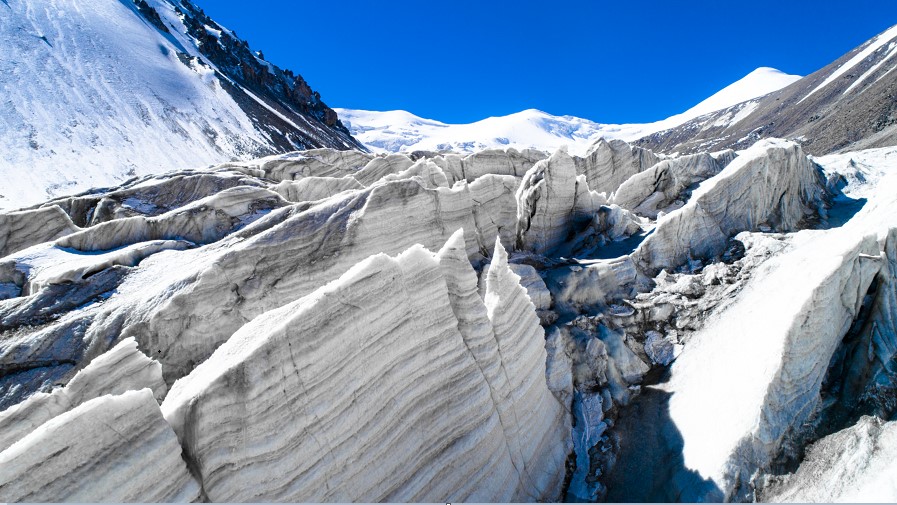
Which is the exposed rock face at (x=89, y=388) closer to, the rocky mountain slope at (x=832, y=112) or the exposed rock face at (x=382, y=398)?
the exposed rock face at (x=382, y=398)

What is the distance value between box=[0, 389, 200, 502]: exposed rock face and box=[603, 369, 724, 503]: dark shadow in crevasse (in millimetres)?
9940

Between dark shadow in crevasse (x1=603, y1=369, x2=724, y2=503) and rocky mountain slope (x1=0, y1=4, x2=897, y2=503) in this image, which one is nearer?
rocky mountain slope (x1=0, y1=4, x2=897, y2=503)

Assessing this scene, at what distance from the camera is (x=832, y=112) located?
4173 inches

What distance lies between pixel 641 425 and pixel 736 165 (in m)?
16.5

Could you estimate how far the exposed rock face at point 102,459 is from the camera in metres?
5.66

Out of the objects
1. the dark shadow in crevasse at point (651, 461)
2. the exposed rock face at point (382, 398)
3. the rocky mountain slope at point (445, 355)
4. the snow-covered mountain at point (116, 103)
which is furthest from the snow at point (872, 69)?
the exposed rock face at point (382, 398)

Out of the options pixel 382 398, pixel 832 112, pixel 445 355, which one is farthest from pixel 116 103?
pixel 832 112

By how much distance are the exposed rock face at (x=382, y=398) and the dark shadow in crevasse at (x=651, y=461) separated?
1662mm

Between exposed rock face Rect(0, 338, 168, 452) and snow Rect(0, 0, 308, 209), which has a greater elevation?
snow Rect(0, 0, 308, 209)

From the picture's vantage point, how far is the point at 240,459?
697 cm

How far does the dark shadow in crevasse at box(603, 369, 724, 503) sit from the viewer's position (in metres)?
10.1

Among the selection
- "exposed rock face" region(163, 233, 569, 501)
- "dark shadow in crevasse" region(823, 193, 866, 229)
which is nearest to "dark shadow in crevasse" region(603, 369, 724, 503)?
"exposed rock face" region(163, 233, 569, 501)

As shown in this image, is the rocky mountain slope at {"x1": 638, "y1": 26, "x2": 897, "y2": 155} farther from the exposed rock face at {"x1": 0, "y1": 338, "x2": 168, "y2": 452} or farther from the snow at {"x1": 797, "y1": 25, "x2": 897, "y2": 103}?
the exposed rock face at {"x1": 0, "y1": 338, "x2": 168, "y2": 452}

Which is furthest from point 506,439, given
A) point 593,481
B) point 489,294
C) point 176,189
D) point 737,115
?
point 737,115
